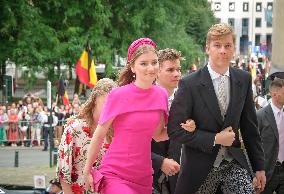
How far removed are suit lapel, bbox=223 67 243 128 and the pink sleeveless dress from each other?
455 millimetres

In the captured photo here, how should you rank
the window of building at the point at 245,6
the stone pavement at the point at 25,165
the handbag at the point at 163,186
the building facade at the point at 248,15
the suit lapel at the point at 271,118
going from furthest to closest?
1. the window of building at the point at 245,6
2. the building facade at the point at 248,15
3. the stone pavement at the point at 25,165
4. the suit lapel at the point at 271,118
5. the handbag at the point at 163,186

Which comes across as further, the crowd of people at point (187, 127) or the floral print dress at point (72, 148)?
the floral print dress at point (72, 148)

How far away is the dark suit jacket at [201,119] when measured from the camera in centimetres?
459

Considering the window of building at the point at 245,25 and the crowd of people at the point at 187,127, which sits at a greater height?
the window of building at the point at 245,25

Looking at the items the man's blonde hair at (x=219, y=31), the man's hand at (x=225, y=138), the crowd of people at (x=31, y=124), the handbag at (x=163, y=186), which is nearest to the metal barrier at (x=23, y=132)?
the crowd of people at (x=31, y=124)

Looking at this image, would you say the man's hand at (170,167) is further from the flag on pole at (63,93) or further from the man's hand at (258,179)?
the flag on pole at (63,93)

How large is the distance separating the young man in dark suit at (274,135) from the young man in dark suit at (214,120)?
2.38 m

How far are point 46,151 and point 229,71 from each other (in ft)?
67.4

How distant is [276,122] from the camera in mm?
7238

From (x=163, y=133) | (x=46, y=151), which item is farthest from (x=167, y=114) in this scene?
(x=46, y=151)

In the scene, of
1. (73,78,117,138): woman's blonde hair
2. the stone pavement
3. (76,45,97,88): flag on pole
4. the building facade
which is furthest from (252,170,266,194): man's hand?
the building facade

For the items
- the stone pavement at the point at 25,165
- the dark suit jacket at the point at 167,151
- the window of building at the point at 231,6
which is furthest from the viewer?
the window of building at the point at 231,6

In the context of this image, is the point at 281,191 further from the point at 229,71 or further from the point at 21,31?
the point at 21,31

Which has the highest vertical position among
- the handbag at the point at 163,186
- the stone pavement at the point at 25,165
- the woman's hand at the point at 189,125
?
→ the woman's hand at the point at 189,125
